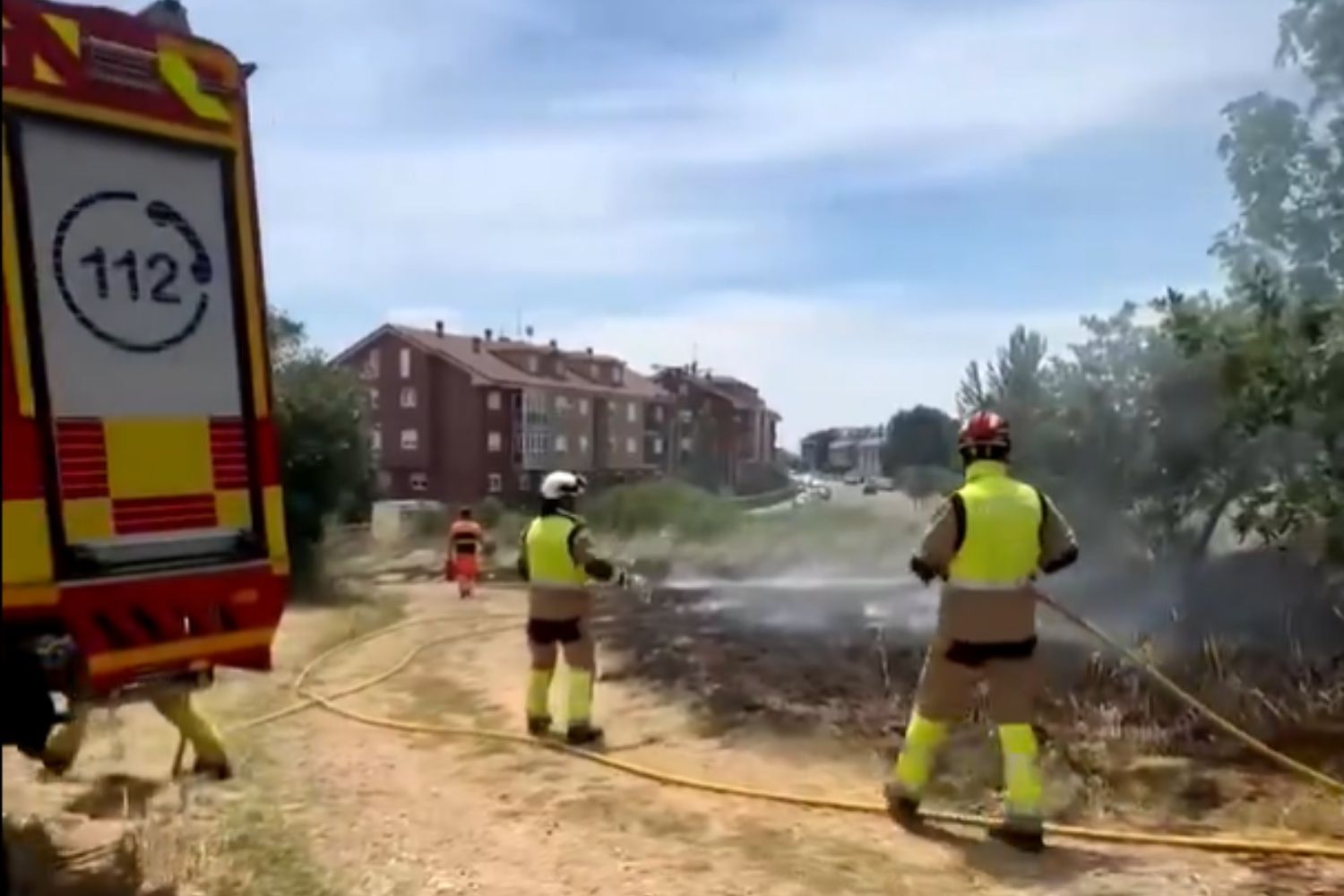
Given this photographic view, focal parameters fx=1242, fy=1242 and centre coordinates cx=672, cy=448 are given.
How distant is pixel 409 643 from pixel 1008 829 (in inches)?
325

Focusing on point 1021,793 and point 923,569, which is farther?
point 923,569

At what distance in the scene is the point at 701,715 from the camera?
8508 millimetres

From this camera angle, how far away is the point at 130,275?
4.48 m

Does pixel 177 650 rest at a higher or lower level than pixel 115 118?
lower

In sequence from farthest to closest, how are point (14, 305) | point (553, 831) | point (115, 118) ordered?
point (553, 831), point (115, 118), point (14, 305)

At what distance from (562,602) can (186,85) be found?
414cm

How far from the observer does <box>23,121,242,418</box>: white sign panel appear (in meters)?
4.23

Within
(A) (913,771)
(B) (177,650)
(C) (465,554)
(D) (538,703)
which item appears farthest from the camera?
(C) (465,554)

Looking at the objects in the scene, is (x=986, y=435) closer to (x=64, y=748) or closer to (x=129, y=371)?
(x=129, y=371)

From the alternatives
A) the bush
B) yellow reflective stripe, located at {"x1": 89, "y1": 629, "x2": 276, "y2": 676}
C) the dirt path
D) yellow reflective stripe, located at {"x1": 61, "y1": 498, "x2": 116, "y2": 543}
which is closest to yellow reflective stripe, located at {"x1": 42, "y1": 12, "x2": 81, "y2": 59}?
yellow reflective stripe, located at {"x1": 61, "y1": 498, "x2": 116, "y2": 543}

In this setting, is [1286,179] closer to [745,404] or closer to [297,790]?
[297,790]

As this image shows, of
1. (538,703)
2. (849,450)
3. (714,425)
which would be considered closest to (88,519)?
(538,703)

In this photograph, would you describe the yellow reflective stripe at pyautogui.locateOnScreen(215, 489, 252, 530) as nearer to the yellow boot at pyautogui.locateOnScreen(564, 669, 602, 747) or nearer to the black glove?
the black glove

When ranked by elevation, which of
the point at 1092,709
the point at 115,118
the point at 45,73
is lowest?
the point at 1092,709
